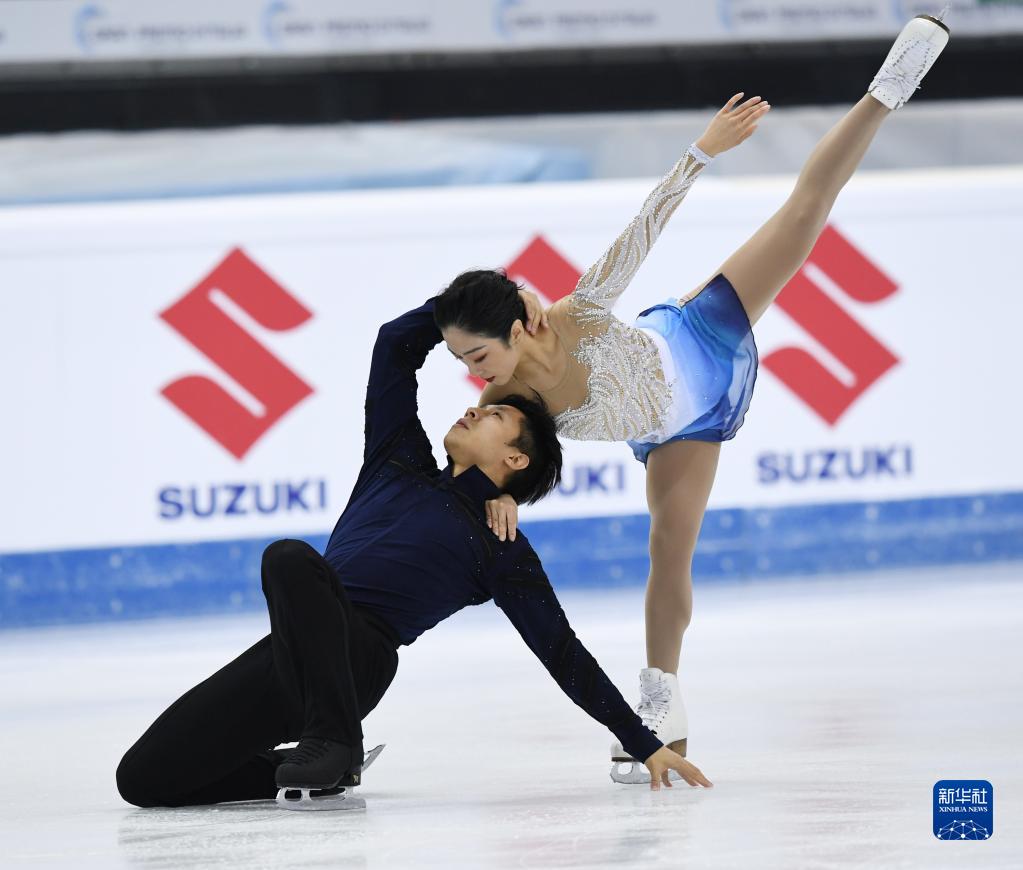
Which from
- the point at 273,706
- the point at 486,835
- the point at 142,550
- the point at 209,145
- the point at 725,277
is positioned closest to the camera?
the point at 486,835

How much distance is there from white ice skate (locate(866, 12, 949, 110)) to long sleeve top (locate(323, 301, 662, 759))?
1.08 meters

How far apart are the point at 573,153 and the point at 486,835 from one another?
4111mm

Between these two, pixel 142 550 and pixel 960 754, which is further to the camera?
pixel 142 550

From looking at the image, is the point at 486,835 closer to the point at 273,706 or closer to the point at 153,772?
the point at 273,706

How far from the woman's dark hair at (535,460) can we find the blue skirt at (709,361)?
0.43 meters

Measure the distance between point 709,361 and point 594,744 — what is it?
0.78 m

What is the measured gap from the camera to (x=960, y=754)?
8.59 ft

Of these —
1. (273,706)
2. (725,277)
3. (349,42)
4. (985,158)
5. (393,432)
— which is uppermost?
(349,42)

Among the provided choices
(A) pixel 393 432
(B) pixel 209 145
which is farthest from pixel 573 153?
(A) pixel 393 432

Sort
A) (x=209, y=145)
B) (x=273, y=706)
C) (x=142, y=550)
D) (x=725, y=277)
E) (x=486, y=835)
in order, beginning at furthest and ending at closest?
1. (x=209, y=145)
2. (x=142, y=550)
3. (x=725, y=277)
4. (x=273, y=706)
5. (x=486, y=835)

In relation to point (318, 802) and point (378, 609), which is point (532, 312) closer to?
point (378, 609)

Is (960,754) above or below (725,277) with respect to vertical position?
below

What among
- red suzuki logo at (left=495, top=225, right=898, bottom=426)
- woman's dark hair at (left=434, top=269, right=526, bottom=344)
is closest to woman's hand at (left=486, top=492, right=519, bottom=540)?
woman's dark hair at (left=434, top=269, right=526, bottom=344)

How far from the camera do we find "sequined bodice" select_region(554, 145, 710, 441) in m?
2.79
